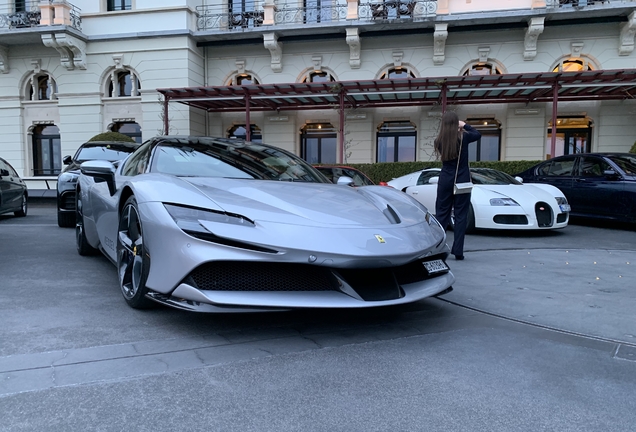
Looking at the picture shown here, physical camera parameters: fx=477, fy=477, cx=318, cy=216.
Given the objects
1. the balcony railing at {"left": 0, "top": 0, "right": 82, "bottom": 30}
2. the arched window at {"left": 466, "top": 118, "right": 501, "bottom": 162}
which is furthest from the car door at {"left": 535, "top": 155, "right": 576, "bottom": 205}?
the balcony railing at {"left": 0, "top": 0, "right": 82, "bottom": 30}

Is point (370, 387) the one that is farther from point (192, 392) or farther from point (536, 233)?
point (536, 233)

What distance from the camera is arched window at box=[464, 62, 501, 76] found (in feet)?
58.0

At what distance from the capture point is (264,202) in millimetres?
2793

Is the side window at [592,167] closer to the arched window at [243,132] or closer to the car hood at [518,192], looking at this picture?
the car hood at [518,192]

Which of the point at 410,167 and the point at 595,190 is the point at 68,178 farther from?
the point at 410,167

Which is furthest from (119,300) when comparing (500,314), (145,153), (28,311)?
(500,314)

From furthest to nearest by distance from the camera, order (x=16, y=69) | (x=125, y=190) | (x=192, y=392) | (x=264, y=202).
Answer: (x=16, y=69)
(x=125, y=190)
(x=264, y=202)
(x=192, y=392)

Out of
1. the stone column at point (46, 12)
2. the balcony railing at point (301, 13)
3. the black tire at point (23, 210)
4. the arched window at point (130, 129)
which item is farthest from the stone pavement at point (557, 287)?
the stone column at point (46, 12)

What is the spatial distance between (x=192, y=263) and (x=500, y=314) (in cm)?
203

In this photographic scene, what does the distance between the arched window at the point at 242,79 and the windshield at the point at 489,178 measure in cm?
1318

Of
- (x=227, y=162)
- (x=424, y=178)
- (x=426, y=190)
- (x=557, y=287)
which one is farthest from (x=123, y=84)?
(x=557, y=287)

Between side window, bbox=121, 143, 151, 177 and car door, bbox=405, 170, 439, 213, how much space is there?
538 centimetres

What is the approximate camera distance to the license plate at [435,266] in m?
2.89

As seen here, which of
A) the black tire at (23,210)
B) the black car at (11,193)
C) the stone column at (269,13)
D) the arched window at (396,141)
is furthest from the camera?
the arched window at (396,141)
